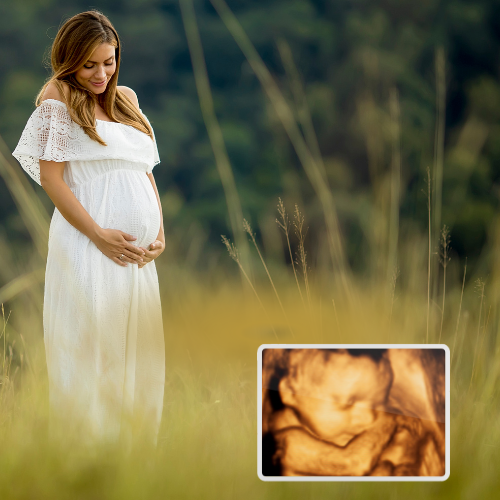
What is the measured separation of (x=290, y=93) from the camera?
16.5 feet

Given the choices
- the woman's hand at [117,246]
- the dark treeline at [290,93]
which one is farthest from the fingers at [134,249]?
the dark treeline at [290,93]

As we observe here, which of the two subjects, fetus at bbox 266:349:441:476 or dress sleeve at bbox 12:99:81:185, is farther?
dress sleeve at bbox 12:99:81:185

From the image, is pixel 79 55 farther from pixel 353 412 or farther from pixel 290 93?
pixel 290 93

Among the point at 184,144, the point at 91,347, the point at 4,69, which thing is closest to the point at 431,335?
the point at 91,347

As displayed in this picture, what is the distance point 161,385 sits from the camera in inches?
40.8

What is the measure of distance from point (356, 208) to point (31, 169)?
11.4 feet

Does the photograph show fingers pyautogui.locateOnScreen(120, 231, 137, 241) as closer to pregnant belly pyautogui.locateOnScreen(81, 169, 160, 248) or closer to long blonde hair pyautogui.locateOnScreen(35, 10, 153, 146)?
pregnant belly pyautogui.locateOnScreen(81, 169, 160, 248)

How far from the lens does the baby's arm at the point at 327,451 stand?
667mm

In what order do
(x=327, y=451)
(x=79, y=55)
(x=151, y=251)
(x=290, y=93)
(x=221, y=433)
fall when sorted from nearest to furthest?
(x=327, y=451) < (x=221, y=433) < (x=79, y=55) < (x=151, y=251) < (x=290, y=93)

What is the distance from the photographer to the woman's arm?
93 cm

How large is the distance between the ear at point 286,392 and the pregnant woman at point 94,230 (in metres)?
0.28

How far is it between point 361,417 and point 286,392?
0.09 m

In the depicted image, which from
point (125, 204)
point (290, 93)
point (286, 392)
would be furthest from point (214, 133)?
point (290, 93)

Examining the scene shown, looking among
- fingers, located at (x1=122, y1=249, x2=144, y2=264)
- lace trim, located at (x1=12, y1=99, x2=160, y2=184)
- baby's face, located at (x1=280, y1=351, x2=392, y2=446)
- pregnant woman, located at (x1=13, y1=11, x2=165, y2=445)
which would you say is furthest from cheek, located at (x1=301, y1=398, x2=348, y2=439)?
lace trim, located at (x1=12, y1=99, x2=160, y2=184)
